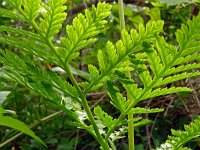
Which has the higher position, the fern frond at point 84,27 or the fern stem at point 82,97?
the fern frond at point 84,27

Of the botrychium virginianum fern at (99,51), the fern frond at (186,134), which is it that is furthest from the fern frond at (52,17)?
the fern frond at (186,134)

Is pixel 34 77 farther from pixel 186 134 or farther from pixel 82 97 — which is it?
pixel 186 134

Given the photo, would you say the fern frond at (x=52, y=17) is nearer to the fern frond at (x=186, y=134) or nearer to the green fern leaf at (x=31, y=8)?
the green fern leaf at (x=31, y=8)

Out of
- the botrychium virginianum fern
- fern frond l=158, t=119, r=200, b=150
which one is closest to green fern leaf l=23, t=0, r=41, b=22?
the botrychium virginianum fern

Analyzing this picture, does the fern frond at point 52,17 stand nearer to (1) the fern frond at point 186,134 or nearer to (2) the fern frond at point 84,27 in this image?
(2) the fern frond at point 84,27

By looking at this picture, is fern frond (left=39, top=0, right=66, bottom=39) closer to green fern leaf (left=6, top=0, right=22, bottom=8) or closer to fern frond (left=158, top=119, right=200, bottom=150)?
green fern leaf (left=6, top=0, right=22, bottom=8)

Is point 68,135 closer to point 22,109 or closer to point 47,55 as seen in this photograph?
point 22,109

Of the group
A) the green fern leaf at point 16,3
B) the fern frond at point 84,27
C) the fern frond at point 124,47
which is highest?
the green fern leaf at point 16,3

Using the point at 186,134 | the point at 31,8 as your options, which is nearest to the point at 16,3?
the point at 31,8
